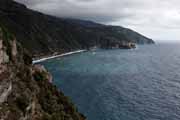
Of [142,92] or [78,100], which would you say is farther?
[142,92]

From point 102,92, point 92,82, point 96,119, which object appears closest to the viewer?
point 96,119

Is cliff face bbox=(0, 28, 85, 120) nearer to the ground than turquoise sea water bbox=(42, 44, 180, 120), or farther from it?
farther from it

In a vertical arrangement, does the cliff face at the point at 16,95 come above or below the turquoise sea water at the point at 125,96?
above

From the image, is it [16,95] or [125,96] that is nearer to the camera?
[16,95]

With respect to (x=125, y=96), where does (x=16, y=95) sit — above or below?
above

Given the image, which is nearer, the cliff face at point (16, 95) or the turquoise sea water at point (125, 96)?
the cliff face at point (16, 95)

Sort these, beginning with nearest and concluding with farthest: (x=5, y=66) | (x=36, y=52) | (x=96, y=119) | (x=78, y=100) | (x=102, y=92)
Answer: (x=5, y=66)
(x=96, y=119)
(x=78, y=100)
(x=102, y=92)
(x=36, y=52)

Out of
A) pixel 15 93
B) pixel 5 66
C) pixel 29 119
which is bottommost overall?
pixel 29 119

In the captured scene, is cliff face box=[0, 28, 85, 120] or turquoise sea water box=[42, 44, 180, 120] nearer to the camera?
cliff face box=[0, 28, 85, 120]

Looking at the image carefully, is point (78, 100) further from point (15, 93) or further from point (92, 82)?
point (15, 93)

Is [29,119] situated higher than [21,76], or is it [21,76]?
[21,76]

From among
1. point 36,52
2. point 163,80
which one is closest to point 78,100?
point 163,80
